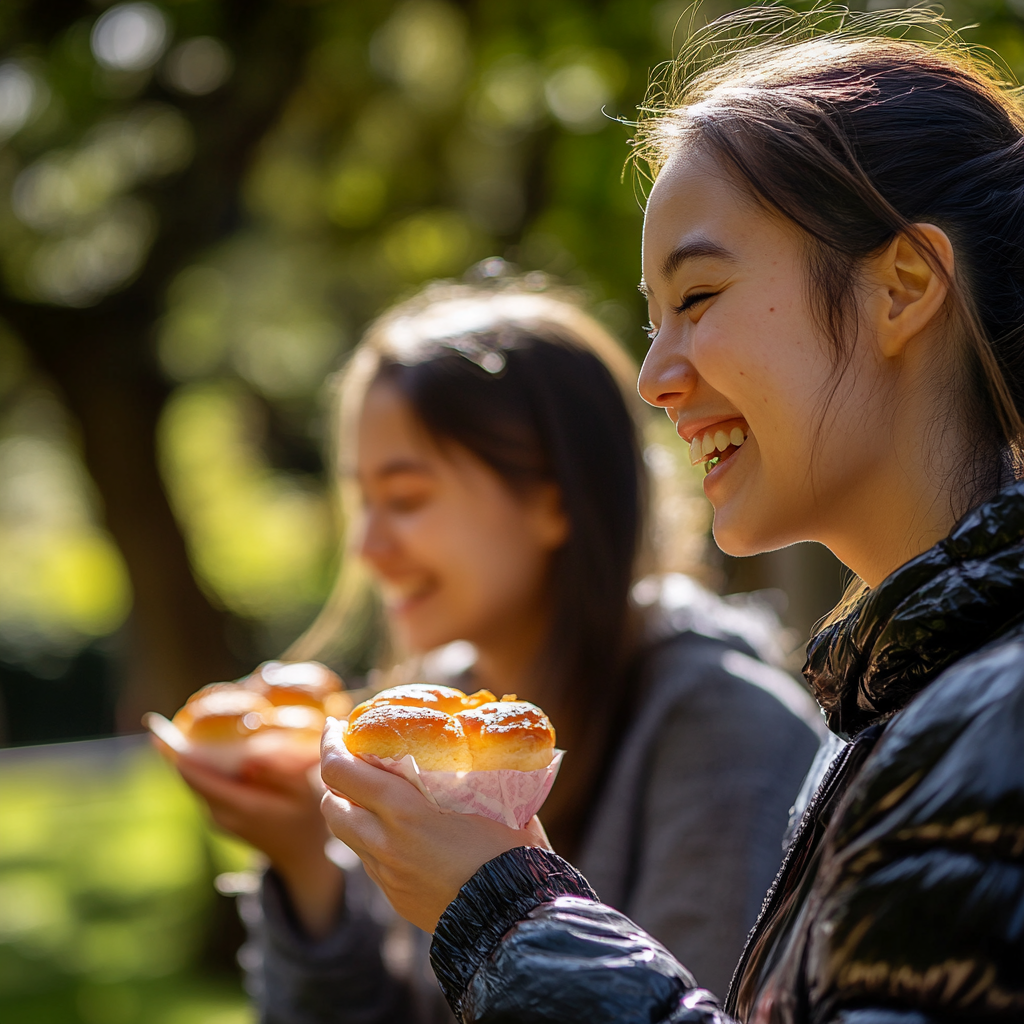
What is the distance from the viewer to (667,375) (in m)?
1.75

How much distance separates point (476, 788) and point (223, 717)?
4.40ft

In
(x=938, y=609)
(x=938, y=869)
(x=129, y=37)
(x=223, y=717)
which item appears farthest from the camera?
(x=129, y=37)

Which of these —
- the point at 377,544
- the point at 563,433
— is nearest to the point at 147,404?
the point at 377,544

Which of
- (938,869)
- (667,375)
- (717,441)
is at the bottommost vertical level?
(938,869)

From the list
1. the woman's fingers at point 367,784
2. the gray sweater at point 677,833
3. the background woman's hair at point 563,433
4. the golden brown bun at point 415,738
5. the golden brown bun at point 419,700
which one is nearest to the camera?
the woman's fingers at point 367,784

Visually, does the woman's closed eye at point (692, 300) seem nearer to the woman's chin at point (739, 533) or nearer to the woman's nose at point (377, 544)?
the woman's chin at point (739, 533)

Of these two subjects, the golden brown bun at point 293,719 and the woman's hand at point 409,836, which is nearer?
the woman's hand at point 409,836

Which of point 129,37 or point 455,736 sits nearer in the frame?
point 455,736

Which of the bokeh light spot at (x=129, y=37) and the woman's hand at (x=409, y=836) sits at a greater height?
the bokeh light spot at (x=129, y=37)

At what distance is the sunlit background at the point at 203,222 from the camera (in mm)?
5191

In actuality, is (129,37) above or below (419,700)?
above

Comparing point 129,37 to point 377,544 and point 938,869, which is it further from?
point 938,869

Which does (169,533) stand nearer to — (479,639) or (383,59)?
(383,59)

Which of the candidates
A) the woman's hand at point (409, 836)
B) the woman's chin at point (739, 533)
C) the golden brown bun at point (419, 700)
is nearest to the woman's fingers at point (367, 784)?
the woman's hand at point (409, 836)
